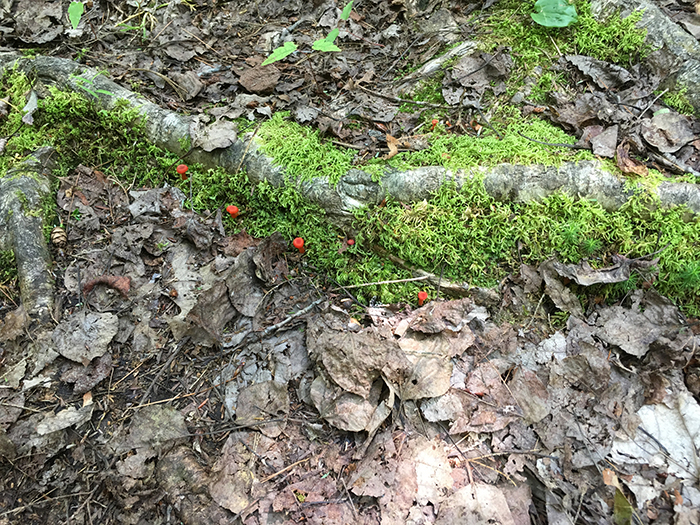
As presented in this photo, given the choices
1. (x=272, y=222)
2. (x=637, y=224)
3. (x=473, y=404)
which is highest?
(x=637, y=224)

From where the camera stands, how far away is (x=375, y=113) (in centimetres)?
375

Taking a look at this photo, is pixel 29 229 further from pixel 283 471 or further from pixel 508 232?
pixel 508 232

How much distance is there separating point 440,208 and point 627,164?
1392mm

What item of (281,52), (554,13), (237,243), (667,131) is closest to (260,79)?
(281,52)

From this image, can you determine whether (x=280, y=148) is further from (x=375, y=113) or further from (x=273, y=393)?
(x=273, y=393)

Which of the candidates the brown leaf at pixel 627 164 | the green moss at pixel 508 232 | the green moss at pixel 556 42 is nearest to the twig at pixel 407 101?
the green moss at pixel 556 42

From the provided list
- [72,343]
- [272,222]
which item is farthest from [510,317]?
[72,343]

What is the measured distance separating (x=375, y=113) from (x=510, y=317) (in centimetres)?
212

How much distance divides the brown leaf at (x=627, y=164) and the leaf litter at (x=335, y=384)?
2cm

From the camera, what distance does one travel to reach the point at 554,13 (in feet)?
12.3

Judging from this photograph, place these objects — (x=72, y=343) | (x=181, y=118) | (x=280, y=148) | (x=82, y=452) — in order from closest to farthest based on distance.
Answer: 1. (x=82, y=452)
2. (x=72, y=343)
3. (x=280, y=148)
4. (x=181, y=118)

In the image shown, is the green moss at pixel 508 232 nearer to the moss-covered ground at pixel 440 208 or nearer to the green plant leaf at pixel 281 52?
Answer: the moss-covered ground at pixel 440 208

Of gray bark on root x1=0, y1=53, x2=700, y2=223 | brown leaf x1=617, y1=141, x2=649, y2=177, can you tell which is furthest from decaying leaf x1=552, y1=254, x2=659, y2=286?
brown leaf x1=617, y1=141, x2=649, y2=177

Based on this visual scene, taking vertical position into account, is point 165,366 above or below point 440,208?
below
